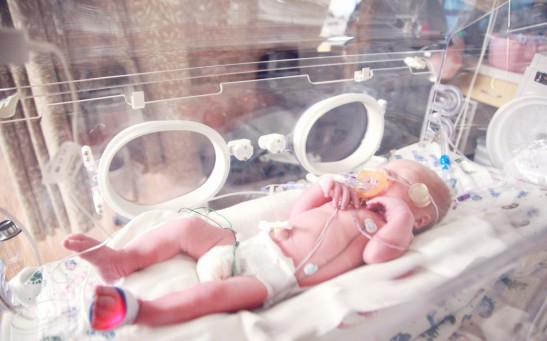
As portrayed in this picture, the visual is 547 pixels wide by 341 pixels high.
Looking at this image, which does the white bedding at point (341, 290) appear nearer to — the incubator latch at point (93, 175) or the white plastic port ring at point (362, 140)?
the incubator latch at point (93, 175)

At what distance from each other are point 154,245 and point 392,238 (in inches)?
22.2

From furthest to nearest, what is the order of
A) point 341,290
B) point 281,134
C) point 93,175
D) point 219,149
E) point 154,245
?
point 281,134 < point 219,149 < point 93,175 < point 154,245 < point 341,290

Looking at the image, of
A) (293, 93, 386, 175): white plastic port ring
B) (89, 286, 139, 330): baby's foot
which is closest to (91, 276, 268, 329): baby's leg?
(89, 286, 139, 330): baby's foot

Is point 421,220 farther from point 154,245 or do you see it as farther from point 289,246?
point 154,245

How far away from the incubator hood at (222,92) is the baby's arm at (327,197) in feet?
0.69

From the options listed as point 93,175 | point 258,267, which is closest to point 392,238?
point 258,267

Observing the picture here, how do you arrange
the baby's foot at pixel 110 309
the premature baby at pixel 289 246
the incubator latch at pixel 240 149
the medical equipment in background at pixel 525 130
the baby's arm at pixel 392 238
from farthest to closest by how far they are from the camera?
the medical equipment in background at pixel 525 130 < the incubator latch at pixel 240 149 < the baby's arm at pixel 392 238 < the premature baby at pixel 289 246 < the baby's foot at pixel 110 309

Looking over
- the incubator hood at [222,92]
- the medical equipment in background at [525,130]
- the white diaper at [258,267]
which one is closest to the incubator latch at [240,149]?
the incubator hood at [222,92]

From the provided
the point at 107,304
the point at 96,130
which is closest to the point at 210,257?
the point at 107,304

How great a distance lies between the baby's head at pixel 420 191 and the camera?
105 centimetres

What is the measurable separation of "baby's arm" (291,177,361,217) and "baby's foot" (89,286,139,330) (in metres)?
0.55

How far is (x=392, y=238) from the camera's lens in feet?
3.06

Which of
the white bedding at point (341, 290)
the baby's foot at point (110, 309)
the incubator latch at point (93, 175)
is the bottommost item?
the white bedding at point (341, 290)

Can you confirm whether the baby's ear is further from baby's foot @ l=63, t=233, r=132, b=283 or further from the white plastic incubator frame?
baby's foot @ l=63, t=233, r=132, b=283
